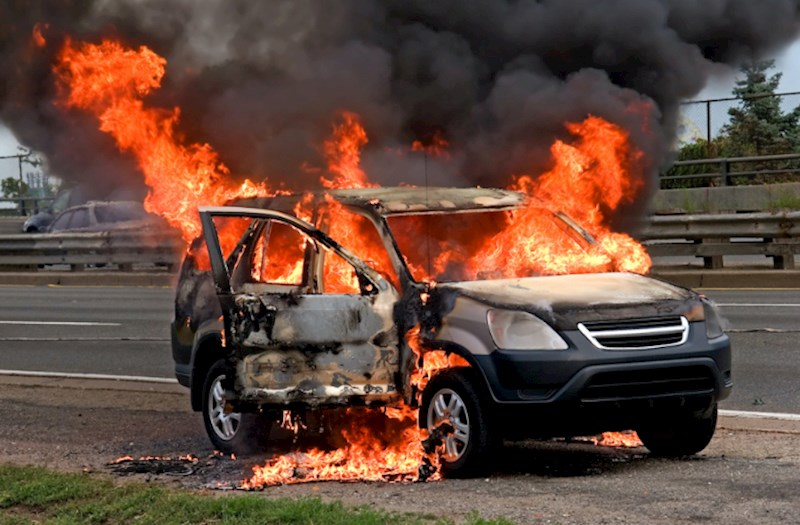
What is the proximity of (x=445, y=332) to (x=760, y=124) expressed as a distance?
23413 mm

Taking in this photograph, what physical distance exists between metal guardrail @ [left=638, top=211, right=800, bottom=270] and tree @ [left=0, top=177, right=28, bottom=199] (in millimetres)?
24449

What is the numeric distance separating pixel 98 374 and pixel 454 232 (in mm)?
5710

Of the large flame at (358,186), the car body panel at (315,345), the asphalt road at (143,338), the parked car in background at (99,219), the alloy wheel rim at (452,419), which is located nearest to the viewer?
the alloy wheel rim at (452,419)

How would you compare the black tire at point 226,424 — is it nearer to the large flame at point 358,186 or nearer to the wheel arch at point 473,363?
the large flame at point 358,186

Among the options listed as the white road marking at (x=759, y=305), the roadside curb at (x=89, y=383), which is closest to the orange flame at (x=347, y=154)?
the roadside curb at (x=89, y=383)

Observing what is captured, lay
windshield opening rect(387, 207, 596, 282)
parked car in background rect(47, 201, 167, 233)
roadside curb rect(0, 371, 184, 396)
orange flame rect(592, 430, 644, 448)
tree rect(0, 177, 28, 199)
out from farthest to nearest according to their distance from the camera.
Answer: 1. tree rect(0, 177, 28, 199)
2. parked car in background rect(47, 201, 167, 233)
3. roadside curb rect(0, 371, 184, 396)
4. orange flame rect(592, 430, 644, 448)
5. windshield opening rect(387, 207, 596, 282)

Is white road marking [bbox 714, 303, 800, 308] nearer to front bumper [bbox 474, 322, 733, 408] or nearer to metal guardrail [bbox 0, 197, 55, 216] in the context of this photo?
front bumper [bbox 474, 322, 733, 408]

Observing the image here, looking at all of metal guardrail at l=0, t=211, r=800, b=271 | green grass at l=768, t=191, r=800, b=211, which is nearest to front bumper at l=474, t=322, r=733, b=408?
metal guardrail at l=0, t=211, r=800, b=271

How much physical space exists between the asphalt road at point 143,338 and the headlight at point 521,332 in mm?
3128

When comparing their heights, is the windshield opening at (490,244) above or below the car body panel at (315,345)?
above

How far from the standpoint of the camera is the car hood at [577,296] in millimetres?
7535

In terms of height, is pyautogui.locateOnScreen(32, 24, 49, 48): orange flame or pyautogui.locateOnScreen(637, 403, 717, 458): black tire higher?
pyautogui.locateOnScreen(32, 24, 49, 48): orange flame

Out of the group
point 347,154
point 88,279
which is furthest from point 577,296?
point 88,279

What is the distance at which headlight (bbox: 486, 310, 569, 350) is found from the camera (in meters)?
7.47
